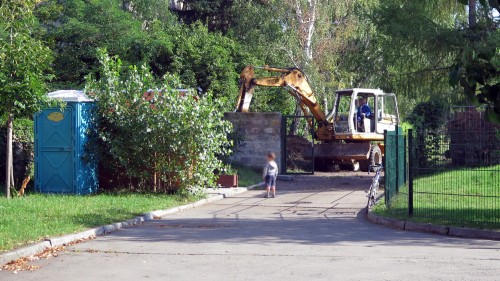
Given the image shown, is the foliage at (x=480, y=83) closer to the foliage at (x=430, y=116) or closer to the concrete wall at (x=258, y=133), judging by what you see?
the concrete wall at (x=258, y=133)

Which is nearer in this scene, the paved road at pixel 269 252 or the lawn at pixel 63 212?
the paved road at pixel 269 252

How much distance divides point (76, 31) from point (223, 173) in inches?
469

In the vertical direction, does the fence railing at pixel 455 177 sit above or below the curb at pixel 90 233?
above

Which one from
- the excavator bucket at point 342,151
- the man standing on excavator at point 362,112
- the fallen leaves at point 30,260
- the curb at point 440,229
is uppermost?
the man standing on excavator at point 362,112

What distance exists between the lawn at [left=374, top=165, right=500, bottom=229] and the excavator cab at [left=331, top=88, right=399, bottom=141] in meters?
12.4

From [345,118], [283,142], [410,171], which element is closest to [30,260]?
[410,171]

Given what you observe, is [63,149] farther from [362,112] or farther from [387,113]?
[387,113]

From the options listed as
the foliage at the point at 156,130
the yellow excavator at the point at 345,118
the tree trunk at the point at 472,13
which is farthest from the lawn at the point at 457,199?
the yellow excavator at the point at 345,118

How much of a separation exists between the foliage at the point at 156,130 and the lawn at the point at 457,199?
208 inches

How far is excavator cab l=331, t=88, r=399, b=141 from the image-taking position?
29.3 metres

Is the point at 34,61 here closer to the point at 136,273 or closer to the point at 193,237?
the point at 193,237

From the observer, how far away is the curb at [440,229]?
13.9 metres

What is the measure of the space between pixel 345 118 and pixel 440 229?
15.7m

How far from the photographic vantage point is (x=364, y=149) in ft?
97.8
